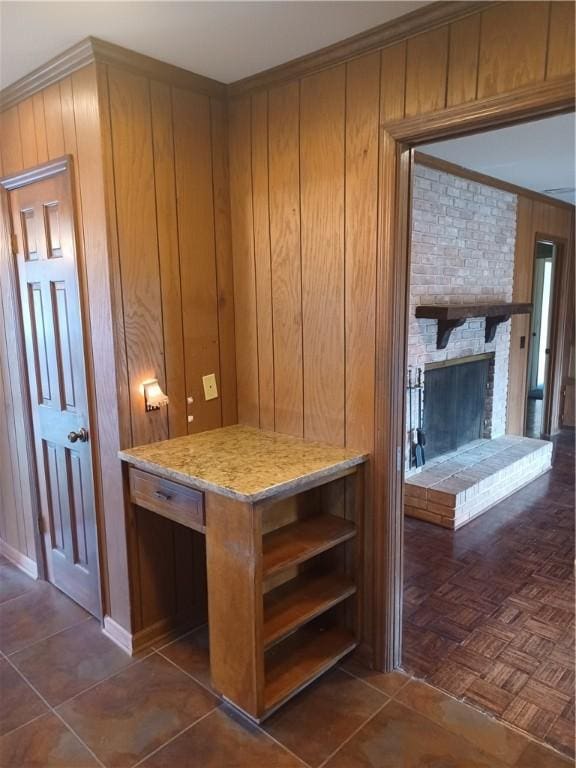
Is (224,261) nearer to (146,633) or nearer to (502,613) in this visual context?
(146,633)

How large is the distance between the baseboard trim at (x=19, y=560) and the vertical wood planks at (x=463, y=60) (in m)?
2.99

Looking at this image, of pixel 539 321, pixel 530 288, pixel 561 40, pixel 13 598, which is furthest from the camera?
pixel 539 321

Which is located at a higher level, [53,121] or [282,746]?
[53,121]

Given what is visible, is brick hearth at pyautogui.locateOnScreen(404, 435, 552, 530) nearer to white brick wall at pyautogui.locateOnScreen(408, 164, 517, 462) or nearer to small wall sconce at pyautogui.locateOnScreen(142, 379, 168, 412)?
white brick wall at pyautogui.locateOnScreen(408, 164, 517, 462)

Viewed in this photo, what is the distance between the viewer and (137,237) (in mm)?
2174

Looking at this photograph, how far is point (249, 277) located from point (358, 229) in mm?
631

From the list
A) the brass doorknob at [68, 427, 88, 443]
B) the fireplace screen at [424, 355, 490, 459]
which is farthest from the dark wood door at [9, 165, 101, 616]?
the fireplace screen at [424, 355, 490, 459]

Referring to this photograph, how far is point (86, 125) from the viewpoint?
2090mm

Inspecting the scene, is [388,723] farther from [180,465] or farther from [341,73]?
[341,73]

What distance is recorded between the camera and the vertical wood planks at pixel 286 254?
223 cm

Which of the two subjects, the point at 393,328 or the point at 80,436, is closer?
the point at 393,328

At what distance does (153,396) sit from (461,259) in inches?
113

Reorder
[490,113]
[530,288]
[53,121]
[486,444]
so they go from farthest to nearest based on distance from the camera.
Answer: [530,288], [486,444], [53,121], [490,113]

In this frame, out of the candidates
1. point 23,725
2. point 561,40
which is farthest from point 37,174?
point 23,725
